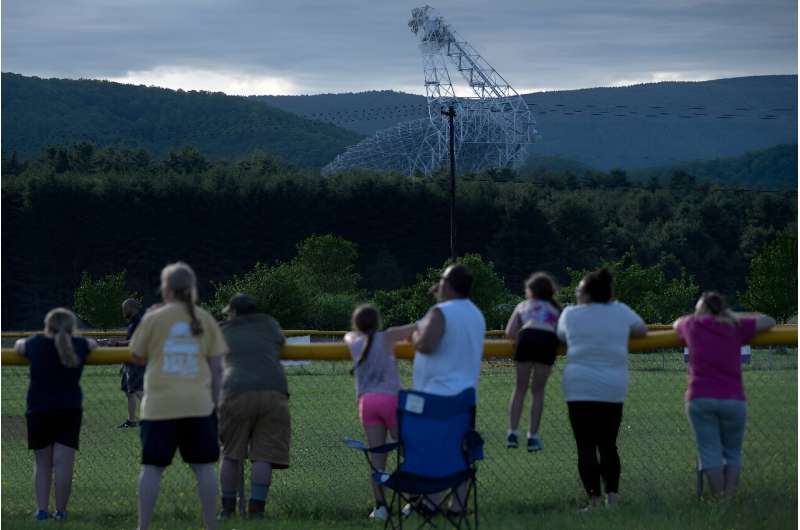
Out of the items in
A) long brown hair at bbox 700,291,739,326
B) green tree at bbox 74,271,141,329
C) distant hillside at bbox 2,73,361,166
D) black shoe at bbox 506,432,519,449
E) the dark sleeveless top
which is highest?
distant hillside at bbox 2,73,361,166

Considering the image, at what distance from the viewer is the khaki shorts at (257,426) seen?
29.7 ft

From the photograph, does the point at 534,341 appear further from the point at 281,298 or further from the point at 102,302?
the point at 102,302

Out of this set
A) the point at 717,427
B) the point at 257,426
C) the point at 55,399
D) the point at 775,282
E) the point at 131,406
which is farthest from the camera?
the point at 775,282

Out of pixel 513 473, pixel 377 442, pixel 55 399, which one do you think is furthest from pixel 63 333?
pixel 513 473

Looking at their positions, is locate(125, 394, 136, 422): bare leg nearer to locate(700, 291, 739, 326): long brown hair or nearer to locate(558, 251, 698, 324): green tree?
locate(700, 291, 739, 326): long brown hair

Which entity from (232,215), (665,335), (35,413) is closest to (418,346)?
(665,335)

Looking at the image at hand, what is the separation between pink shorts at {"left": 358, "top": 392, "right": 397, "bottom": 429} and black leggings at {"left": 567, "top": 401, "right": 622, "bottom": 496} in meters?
1.13

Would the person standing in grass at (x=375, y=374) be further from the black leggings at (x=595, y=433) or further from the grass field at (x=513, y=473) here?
the black leggings at (x=595, y=433)

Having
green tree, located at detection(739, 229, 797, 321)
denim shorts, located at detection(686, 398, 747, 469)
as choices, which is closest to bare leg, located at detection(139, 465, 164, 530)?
denim shorts, located at detection(686, 398, 747, 469)

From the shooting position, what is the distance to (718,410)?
28.4 ft

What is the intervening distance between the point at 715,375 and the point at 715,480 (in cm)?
71

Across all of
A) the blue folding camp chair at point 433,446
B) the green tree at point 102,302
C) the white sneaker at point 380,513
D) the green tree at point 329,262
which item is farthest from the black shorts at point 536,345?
the green tree at point 102,302

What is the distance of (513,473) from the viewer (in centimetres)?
1283

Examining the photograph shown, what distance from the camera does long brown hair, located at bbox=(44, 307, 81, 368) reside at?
8547 millimetres
